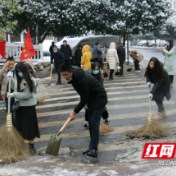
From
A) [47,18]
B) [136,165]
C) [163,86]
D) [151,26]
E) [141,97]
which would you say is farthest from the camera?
[151,26]

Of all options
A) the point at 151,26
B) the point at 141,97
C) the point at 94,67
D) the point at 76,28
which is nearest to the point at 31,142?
the point at 94,67

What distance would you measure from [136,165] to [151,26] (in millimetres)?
15205

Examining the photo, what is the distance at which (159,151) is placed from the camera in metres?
5.38

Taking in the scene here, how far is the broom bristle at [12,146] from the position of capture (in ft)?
17.2

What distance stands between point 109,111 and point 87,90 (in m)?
3.59

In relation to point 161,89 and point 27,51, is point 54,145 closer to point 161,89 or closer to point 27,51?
point 161,89

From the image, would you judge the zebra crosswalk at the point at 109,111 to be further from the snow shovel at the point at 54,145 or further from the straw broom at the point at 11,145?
the straw broom at the point at 11,145

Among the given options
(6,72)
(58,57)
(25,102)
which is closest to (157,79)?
(25,102)

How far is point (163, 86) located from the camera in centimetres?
732

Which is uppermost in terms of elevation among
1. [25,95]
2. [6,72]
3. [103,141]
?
[6,72]

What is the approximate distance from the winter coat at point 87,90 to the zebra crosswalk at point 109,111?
99 centimetres

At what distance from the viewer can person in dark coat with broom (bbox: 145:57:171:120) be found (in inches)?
275

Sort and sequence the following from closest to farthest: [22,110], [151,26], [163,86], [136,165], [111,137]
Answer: [136,165], [22,110], [111,137], [163,86], [151,26]

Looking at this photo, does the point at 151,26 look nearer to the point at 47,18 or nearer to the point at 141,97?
the point at 47,18
